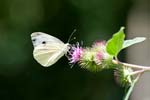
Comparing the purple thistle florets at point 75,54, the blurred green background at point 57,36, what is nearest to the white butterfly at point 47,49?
the purple thistle florets at point 75,54

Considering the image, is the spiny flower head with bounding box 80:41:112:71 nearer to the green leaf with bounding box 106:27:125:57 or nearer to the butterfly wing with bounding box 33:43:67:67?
the green leaf with bounding box 106:27:125:57

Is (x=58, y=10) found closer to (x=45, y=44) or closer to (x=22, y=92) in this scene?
(x=22, y=92)

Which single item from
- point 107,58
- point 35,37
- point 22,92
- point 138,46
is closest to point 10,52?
point 22,92

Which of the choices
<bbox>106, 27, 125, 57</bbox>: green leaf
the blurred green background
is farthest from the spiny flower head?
the blurred green background

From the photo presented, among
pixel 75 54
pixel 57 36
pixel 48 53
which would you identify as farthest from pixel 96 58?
pixel 57 36

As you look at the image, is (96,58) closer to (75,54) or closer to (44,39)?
(75,54)

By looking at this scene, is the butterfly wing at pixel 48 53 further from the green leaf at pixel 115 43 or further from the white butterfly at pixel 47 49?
the green leaf at pixel 115 43
